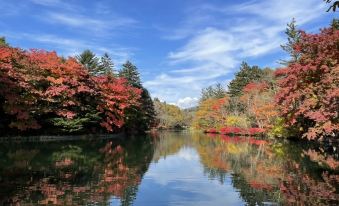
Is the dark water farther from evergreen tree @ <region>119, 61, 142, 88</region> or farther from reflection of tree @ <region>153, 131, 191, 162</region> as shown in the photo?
evergreen tree @ <region>119, 61, 142, 88</region>

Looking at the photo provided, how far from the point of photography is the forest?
2359 cm

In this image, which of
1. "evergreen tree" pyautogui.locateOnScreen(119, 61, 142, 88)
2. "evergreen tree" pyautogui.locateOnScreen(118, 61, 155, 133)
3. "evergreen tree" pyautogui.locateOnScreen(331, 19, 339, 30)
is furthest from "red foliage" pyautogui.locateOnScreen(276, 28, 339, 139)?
"evergreen tree" pyautogui.locateOnScreen(119, 61, 142, 88)

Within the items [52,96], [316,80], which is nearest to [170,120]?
[52,96]

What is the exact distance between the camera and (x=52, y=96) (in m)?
35.1

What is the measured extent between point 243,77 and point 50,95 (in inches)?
2037

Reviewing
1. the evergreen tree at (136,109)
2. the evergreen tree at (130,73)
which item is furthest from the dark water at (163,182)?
the evergreen tree at (130,73)

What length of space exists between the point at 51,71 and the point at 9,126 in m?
6.91

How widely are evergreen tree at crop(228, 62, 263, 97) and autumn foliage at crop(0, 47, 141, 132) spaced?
38.0 meters

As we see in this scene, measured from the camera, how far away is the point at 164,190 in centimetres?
1160

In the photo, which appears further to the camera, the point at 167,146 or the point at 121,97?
the point at 121,97

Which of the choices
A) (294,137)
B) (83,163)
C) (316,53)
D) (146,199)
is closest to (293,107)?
(316,53)

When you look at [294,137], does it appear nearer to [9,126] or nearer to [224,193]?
[9,126]

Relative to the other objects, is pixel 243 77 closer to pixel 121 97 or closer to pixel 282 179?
pixel 121 97

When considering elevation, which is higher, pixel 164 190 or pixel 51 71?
pixel 51 71
